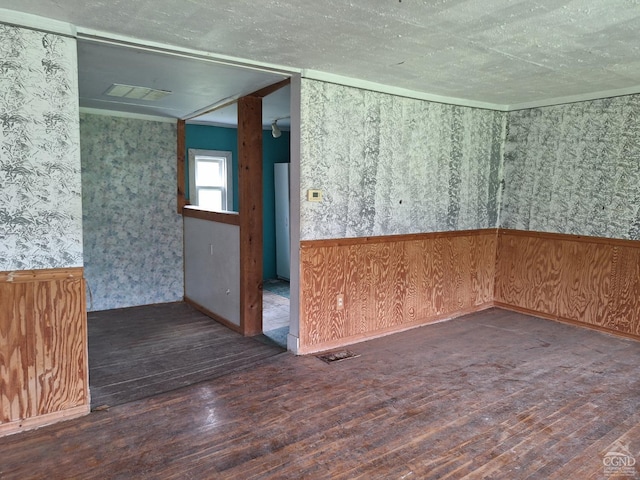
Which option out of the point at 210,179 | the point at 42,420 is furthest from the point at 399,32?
the point at 210,179

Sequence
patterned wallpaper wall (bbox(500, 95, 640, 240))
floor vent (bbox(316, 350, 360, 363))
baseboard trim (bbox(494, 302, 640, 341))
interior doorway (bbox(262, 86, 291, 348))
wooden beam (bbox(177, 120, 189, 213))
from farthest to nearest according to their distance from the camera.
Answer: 1. interior doorway (bbox(262, 86, 291, 348))
2. wooden beam (bbox(177, 120, 189, 213))
3. baseboard trim (bbox(494, 302, 640, 341))
4. patterned wallpaper wall (bbox(500, 95, 640, 240))
5. floor vent (bbox(316, 350, 360, 363))

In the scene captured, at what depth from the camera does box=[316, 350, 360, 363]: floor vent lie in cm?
358

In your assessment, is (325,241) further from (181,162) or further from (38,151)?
(181,162)

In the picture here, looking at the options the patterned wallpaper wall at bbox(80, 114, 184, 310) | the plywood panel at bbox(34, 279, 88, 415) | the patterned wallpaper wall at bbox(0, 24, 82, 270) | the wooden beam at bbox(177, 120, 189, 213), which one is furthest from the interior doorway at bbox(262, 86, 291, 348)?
the patterned wallpaper wall at bbox(0, 24, 82, 270)

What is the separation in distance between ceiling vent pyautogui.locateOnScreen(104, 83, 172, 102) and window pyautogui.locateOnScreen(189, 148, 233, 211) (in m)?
1.63

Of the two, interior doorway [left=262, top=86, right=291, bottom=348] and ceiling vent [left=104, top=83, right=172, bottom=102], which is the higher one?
ceiling vent [left=104, top=83, right=172, bottom=102]

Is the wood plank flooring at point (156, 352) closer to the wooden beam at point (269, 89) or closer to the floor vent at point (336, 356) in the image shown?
the floor vent at point (336, 356)

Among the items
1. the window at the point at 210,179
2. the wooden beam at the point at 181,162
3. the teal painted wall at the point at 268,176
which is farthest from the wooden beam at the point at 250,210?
the teal painted wall at the point at 268,176

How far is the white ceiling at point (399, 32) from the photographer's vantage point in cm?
220

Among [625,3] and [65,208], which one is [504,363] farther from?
[65,208]

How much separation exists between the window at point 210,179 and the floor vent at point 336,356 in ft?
9.72

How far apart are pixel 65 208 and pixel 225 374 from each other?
160 cm

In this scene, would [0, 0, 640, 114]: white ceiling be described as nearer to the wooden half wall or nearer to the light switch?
the light switch

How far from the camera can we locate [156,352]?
3.78 metres
